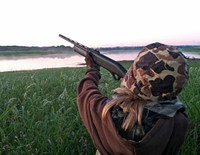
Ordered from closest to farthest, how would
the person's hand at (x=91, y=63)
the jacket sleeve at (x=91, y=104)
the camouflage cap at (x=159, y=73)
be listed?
1. the camouflage cap at (x=159, y=73)
2. the jacket sleeve at (x=91, y=104)
3. the person's hand at (x=91, y=63)

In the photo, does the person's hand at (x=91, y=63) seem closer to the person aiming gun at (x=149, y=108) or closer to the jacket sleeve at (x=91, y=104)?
the jacket sleeve at (x=91, y=104)

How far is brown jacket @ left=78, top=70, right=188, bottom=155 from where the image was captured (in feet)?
8.49

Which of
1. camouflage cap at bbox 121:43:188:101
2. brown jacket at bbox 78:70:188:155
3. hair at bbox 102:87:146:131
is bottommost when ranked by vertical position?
brown jacket at bbox 78:70:188:155

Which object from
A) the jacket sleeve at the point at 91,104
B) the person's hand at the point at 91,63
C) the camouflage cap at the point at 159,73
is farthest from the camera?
the person's hand at the point at 91,63

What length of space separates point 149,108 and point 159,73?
25cm

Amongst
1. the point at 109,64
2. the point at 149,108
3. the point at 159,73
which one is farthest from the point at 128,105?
the point at 109,64

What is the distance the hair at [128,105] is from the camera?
2.61m

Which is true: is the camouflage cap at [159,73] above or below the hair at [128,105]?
above

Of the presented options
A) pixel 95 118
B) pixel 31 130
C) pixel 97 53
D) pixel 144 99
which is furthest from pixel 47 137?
pixel 144 99

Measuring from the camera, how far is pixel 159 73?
2592mm

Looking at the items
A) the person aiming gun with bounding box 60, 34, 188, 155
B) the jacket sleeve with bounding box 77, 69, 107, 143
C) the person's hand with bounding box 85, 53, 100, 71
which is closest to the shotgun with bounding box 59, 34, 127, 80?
the person's hand with bounding box 85, 53, 100, 71

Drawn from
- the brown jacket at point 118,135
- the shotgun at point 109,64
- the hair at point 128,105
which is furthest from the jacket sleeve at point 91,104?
the shotgun at point 109,64

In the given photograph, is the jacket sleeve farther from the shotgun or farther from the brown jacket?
the shotgun

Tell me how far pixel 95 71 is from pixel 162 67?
894mm
